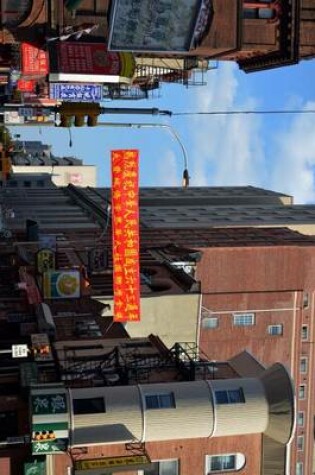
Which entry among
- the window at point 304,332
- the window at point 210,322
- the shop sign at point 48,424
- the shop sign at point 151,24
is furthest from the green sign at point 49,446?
the window at point 304,332

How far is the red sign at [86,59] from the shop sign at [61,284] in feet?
36.1

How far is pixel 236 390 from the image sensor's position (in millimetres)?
25312

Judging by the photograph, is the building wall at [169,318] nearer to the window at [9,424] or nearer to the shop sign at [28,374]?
the shop sign at [28,374]

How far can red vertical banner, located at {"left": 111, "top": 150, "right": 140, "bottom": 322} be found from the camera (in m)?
26.8

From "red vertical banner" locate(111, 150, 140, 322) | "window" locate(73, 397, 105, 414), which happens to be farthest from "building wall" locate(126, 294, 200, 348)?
"window" locate(73, 397, 105, 414)

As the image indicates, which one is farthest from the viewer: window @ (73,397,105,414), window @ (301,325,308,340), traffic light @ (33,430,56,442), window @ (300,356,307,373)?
window @ (300,356,307,373)

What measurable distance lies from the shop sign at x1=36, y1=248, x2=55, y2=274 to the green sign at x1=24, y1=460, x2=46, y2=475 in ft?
49.4

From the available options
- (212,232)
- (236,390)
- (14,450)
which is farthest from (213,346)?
(14,450)

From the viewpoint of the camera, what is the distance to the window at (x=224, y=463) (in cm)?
2508

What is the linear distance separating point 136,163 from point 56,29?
6.46 metres

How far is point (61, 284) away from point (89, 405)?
40.8ft

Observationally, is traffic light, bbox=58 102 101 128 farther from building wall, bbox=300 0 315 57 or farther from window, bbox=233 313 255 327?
window, bbox=233 313 255 327

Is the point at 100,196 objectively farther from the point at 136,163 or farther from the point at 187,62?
the point at 136,163

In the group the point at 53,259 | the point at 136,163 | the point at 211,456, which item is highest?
the point at 136,163
